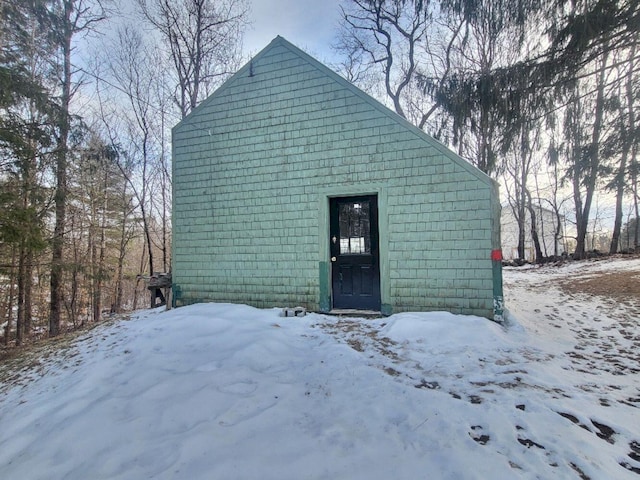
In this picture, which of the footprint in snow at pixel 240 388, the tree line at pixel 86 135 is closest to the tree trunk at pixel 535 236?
the footprint in snow at pixel 240 388

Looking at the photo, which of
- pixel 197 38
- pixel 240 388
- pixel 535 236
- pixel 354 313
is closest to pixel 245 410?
pixel 240 388

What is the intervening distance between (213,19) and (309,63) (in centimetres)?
817

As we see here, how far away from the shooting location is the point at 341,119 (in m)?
5.09

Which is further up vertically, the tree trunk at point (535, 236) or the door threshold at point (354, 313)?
the tree trunk at point (535, 236)

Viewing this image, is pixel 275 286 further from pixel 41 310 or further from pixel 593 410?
pixel 41 310

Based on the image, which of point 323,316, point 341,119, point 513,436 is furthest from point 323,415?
point 341,119

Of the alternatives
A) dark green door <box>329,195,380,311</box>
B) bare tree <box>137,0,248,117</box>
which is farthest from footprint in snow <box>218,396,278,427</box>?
bare tree <box>137,0,248,117</box>

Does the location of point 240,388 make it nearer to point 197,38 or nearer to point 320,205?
point 320,205

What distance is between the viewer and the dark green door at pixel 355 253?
197 inches

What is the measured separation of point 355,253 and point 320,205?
1024 mm

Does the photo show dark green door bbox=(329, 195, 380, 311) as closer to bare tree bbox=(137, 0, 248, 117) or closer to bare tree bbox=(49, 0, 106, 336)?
bare tree bbox=(49, 0, 106, 336)

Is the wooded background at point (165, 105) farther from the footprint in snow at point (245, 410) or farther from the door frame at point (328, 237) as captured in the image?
the footprint in snow at point (245, 410)

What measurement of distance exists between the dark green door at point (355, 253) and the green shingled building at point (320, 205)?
0.02 m

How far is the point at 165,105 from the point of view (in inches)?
481
